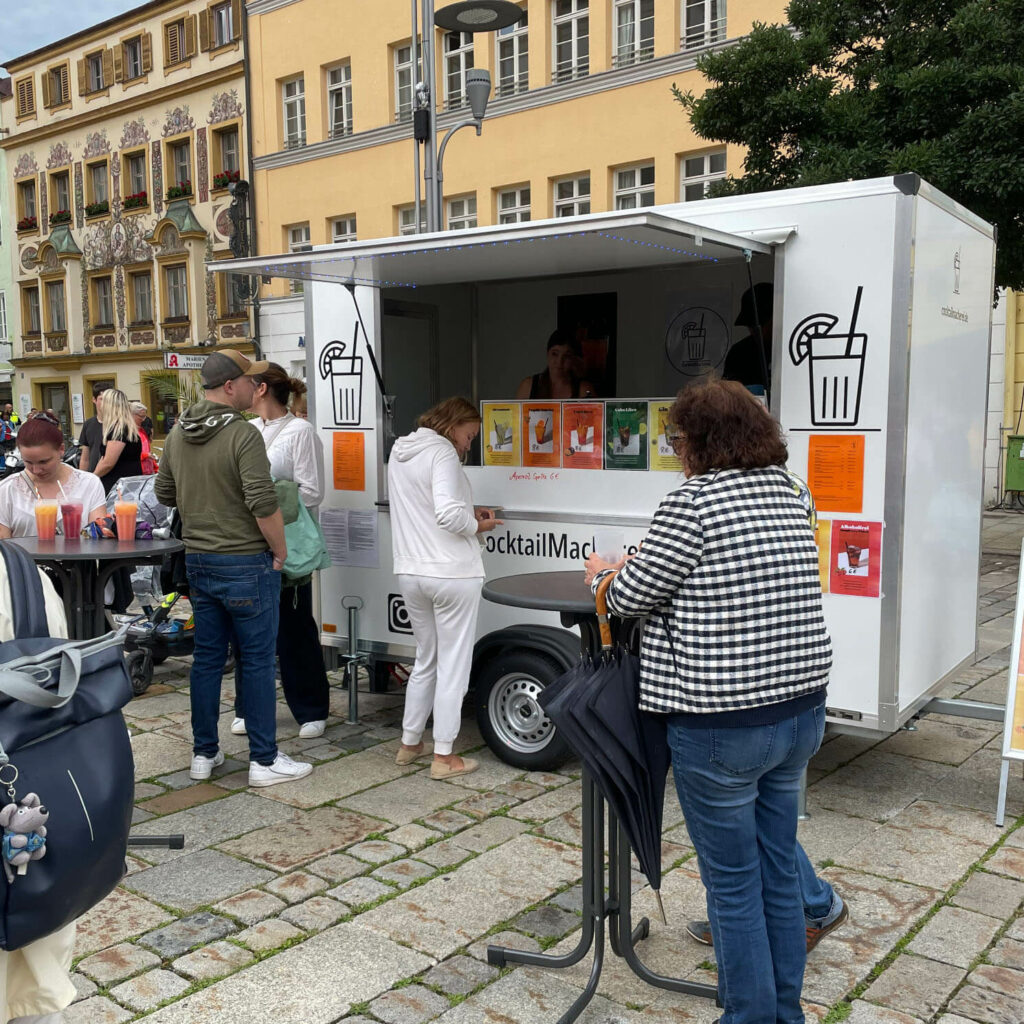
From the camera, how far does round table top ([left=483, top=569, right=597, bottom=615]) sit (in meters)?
2.91

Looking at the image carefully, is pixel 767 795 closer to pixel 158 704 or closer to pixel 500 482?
pixel 500 482

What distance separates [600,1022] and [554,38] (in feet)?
63.6

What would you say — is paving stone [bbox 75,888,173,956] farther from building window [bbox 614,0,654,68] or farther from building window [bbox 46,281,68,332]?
building window [bbox 46,281,68,332]

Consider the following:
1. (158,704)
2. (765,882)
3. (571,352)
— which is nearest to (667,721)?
(765,882)

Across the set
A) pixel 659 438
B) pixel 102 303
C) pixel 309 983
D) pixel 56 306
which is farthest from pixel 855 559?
pixel 56 306

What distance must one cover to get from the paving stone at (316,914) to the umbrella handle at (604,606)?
1.49m

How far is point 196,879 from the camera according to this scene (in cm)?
391

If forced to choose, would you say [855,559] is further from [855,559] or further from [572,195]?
[572,195]

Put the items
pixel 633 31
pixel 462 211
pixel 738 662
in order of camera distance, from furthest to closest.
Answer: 1. pixel 462 211
2. pixel 633 31
3. pixel 738 662

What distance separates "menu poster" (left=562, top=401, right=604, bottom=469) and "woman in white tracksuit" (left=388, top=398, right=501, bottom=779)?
0.49 metres

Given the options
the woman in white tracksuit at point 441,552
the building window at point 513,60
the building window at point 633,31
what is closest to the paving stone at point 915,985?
the woman in white tracksuit at point 441,552

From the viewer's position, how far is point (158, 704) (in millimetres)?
6352

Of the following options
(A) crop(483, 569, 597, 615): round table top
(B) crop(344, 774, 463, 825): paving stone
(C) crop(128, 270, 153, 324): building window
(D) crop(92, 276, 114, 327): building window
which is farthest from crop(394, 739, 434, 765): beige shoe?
(D) crop(92, 276, 114, 327): building window

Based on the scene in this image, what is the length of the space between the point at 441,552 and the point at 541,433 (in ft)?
2.91
